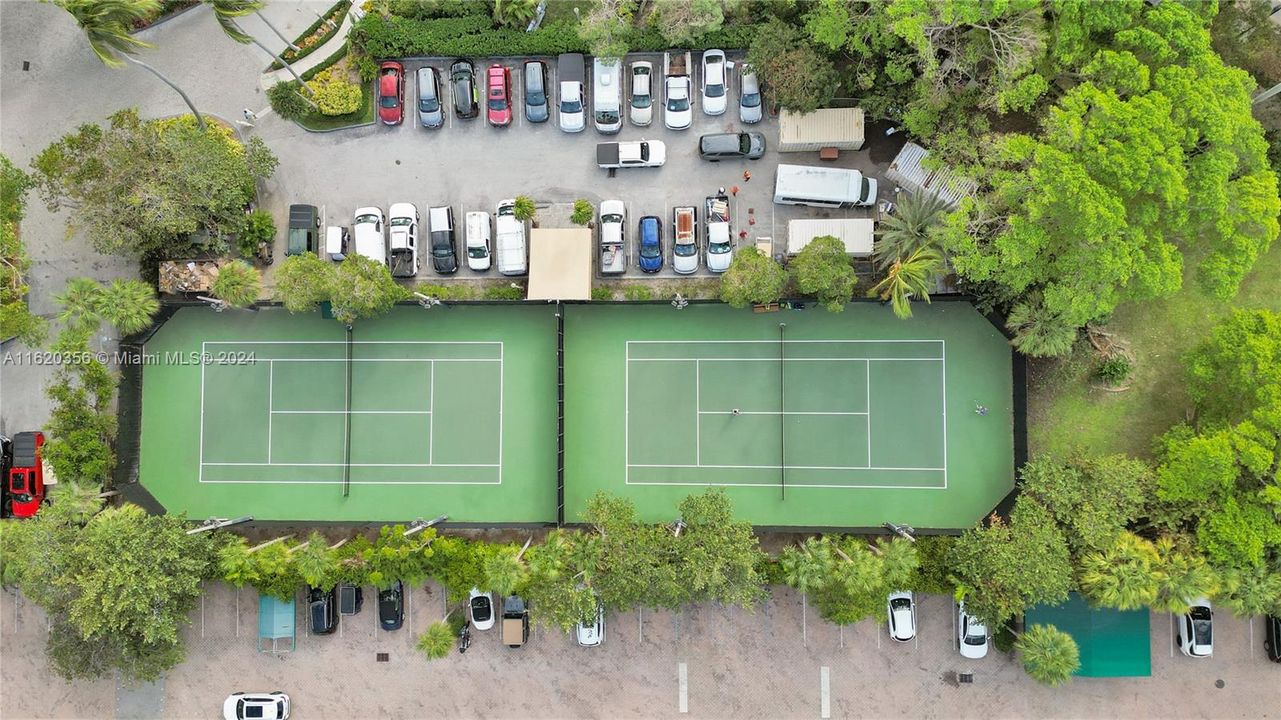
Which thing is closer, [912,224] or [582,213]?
[912,224]

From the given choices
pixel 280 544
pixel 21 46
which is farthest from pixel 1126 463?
pixel 21 46

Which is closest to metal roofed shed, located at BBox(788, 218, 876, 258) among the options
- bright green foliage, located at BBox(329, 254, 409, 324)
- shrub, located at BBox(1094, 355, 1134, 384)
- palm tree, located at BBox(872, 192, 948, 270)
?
palm tree, located at BBox(872, 192, 948, 270)

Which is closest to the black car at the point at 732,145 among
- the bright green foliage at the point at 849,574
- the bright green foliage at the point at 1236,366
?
the bright green foliage at the point at 849,574

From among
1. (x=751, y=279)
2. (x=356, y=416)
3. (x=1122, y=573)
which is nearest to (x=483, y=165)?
(x=356, y=416)

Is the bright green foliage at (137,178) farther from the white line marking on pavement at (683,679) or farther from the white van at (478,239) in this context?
the white line marking on pavement at (683,679)

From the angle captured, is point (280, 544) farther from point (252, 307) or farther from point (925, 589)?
point (925, 589)

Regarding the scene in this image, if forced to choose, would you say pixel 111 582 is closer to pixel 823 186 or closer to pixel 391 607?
pixel 391 607
